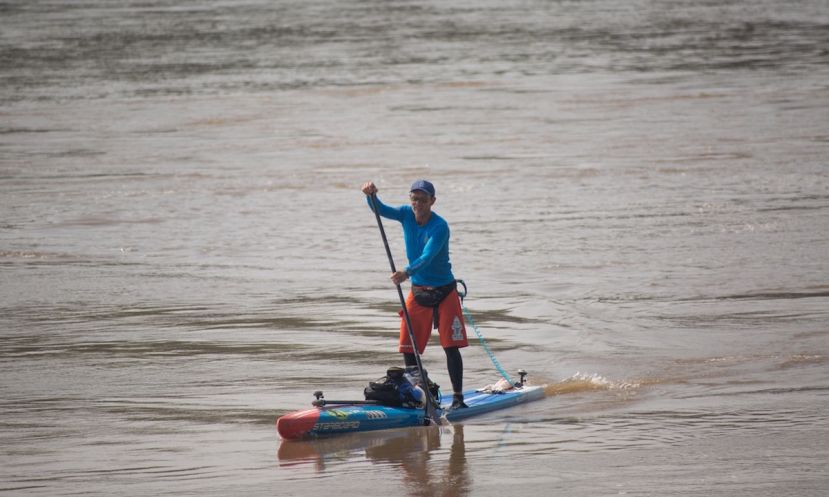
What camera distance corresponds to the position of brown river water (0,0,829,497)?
400 inches

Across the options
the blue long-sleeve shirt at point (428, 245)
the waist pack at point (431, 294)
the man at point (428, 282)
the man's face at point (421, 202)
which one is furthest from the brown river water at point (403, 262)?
the man's face at point (421, 202)

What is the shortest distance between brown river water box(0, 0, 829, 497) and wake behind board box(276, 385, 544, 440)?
0.11 metres

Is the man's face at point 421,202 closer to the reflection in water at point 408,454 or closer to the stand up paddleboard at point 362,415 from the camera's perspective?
the stand up paddleboard at point 362,415

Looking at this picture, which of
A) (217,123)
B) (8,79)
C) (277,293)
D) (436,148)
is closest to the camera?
(277,293)

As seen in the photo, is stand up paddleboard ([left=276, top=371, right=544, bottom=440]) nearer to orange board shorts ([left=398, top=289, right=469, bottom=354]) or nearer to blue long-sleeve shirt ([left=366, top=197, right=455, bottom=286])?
orange board shorts ([left=398, top=289, right=469, bottom=354])

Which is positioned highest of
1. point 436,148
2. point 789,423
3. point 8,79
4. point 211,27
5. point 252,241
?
point 211,27

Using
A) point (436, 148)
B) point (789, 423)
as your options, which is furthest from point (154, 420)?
point (436, 148)

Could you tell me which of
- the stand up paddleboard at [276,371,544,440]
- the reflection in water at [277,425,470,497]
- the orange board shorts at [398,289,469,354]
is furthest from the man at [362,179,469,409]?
the reflection in water at [277,425,470,497]

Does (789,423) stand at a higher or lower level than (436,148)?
lower

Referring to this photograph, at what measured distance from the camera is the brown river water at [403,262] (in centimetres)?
1015

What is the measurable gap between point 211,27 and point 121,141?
1070 inches

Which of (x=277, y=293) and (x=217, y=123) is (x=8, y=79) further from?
(x=277, y=293)

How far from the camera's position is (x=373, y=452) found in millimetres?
10438

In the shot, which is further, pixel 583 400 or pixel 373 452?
pixel 583 400
